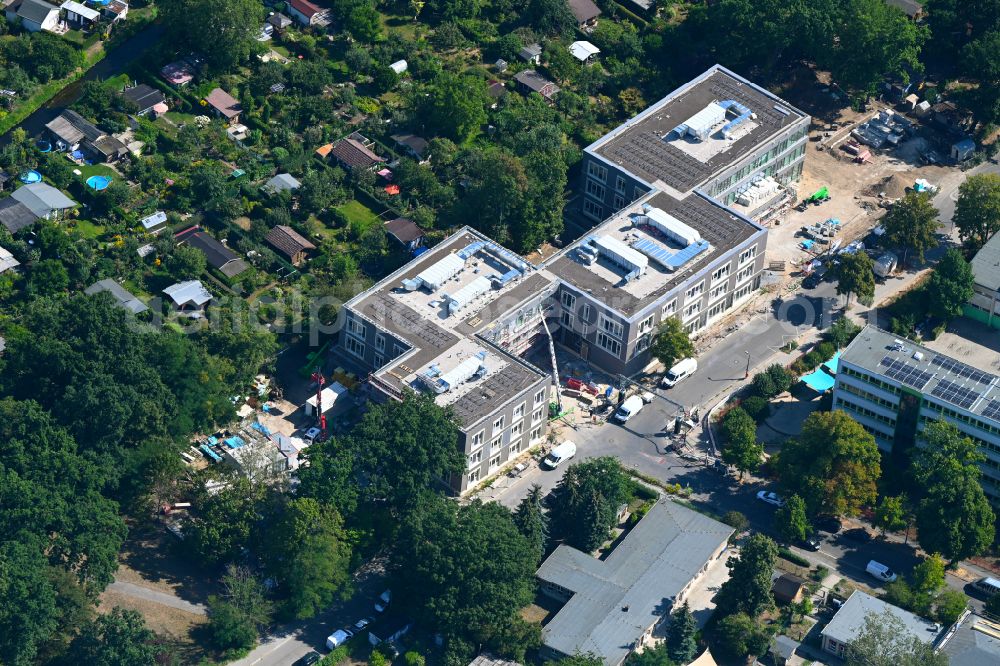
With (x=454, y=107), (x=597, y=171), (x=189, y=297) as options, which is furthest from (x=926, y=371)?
(x=189, y=297)

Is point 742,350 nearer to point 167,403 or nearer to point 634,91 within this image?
point 634,91

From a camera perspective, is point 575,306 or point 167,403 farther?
point 575,306

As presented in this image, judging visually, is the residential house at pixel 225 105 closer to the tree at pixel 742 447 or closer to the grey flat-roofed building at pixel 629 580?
the tree at pixel 742 447

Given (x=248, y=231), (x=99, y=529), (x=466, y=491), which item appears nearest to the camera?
(x=99, y=529)

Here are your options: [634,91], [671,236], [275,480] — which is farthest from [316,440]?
[634,91]

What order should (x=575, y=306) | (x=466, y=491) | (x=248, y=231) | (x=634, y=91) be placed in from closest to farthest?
(x=466, y=491), (x=575, y=306), (x=248, y=231), (x=634, y=91)

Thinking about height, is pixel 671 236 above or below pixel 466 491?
above

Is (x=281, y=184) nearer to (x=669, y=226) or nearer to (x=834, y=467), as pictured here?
(x=669, y=226)
